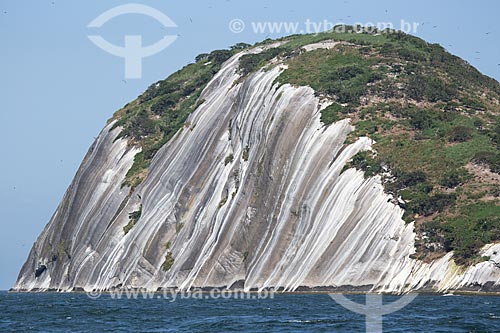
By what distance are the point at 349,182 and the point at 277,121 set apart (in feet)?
49.7

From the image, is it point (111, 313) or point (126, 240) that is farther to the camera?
point (126, 240)

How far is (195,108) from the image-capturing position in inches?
5118

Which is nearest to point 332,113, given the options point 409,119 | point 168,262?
point 409,119

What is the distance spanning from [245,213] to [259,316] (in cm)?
3810

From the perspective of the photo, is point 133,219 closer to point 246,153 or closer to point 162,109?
point 246,153

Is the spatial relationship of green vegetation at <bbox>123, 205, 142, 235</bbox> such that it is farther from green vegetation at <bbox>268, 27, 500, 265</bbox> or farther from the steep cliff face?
green vegetation at <bbox>268, 27, 500, 265</bbox>

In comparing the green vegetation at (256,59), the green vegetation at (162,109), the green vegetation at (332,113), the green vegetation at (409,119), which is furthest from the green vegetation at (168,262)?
the green vegetation at (256,59)

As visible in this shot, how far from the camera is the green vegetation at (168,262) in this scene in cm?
11194

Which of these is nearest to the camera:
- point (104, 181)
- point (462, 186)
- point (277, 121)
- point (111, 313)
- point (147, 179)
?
point (111, 313)

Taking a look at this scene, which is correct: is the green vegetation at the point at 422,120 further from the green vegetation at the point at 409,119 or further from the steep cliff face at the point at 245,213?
the steep cliff face at the point at 245,213

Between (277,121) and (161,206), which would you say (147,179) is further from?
(277,121)

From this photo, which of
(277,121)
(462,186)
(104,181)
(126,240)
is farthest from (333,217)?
(104,181)

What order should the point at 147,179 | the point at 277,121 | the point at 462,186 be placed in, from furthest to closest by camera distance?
the point at 147,179, the point at 277,121, the point at 462,186

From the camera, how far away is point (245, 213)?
10531 centimetres
